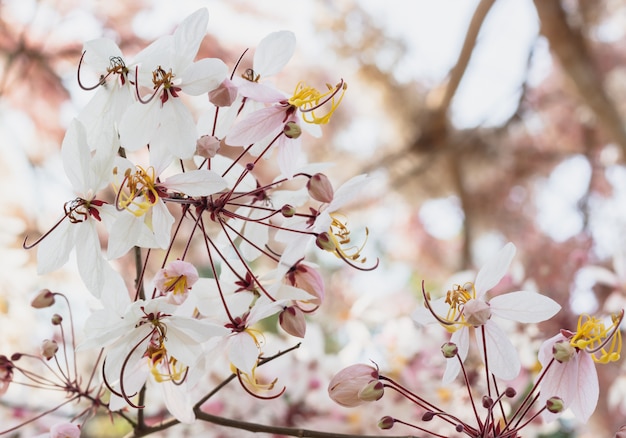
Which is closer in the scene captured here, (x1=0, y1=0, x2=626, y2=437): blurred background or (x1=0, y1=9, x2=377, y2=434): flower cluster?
(x1=0, y1=9, x2=377, y2=434): flower cluster

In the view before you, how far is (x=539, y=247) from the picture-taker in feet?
3.28

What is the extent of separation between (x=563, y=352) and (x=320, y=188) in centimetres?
11

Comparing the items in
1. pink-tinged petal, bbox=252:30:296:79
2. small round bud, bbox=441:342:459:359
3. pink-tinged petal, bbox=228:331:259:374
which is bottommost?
small round bud, bbox=441:342:459:359

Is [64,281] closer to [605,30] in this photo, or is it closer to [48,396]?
[48,396]

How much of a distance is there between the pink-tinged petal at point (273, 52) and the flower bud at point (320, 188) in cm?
6

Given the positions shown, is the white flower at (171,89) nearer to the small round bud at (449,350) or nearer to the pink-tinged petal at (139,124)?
the pink-tinged petal at (139,124)

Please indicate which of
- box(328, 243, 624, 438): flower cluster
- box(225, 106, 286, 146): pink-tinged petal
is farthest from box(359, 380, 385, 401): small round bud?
box(225, 106, 286, 146): pink-tinged petal

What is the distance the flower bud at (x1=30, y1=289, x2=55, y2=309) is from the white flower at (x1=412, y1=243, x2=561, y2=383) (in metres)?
0.16

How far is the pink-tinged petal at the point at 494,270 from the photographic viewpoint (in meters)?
0.26

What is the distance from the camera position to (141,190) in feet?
0.83

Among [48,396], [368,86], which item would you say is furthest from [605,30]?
[48,396]

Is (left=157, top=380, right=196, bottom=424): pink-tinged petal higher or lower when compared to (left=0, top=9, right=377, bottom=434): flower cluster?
lower

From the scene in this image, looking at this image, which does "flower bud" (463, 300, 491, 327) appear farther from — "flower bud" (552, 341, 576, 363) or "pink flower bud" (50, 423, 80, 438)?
"pink flower bud" (50, 423, 80, 438)

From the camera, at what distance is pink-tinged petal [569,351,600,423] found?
0.85 ft
